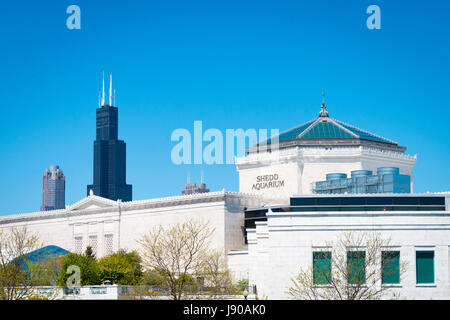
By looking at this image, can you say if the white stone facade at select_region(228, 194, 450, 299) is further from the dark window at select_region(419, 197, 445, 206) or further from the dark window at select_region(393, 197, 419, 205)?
the dark window at select_region(393, 197, 419, 205)

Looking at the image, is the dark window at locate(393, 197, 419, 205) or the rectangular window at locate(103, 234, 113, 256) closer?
the dark window at locate(393, 197, 419, 205)

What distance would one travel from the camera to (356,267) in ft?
153

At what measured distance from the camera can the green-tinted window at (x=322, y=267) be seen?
46875 mm

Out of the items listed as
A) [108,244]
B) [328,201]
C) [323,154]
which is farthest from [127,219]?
[328,201]

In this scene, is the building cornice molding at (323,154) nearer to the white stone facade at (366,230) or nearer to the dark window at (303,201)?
the dark window at (303,201)

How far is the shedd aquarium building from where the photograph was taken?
49.2 metres

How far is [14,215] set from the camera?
140 metres

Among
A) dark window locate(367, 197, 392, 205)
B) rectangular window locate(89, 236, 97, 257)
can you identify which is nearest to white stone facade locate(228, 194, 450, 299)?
dark window locate(367, 197, 392, 205)

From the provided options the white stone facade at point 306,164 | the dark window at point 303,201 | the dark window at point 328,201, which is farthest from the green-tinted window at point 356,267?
the white stone facade at point 306,164

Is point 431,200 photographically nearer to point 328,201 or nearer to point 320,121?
point 328,201

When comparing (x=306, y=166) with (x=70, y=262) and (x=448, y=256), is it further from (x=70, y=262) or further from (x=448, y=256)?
(x=448, y=256)

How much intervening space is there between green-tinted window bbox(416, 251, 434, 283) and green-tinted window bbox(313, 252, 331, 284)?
21.2 feet
